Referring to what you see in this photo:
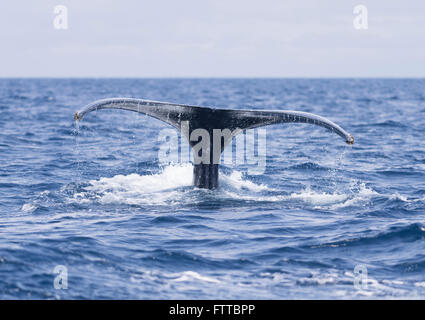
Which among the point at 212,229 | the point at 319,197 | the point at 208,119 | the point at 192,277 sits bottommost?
the point at 192,277

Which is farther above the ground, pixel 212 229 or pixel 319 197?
pixel 319 197

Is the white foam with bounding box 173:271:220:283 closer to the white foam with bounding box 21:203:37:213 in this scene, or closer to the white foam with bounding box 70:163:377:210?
the white foam with bounding box 70:163:377:210

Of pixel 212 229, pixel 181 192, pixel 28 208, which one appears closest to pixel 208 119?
pixel 181 192

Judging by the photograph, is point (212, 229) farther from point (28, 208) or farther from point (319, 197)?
point (28, 208)

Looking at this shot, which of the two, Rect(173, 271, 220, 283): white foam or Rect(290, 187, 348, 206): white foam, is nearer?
Rect(173, 271, 220, 283): white foam

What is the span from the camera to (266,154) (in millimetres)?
23969

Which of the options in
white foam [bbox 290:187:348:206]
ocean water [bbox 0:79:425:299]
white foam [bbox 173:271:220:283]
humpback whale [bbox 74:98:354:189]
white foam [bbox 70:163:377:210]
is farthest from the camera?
white foam [bbox 290:187:348:206]

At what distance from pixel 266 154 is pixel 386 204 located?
1003 centimetres

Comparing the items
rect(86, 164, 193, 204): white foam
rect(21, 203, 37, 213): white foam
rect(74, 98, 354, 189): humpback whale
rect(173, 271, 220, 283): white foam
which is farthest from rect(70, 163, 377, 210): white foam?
rect(173, 271, 220, 283): white foam

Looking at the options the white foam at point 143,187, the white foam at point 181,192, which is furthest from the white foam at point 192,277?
the white foam at point 143,187

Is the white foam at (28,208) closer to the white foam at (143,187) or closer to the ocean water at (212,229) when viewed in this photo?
the ocean water at (212,229)

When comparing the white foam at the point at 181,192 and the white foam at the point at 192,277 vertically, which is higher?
the white foam at the point at 181,192

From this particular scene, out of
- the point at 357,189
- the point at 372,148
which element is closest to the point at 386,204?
the point at 357,189

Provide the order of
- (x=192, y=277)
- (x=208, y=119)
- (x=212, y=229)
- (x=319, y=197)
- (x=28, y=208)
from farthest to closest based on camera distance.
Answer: (x=319, y=197) < (x=28, y=208) < (x=208, y=119) < (x=212, y=229) < (x=192, y=277)
